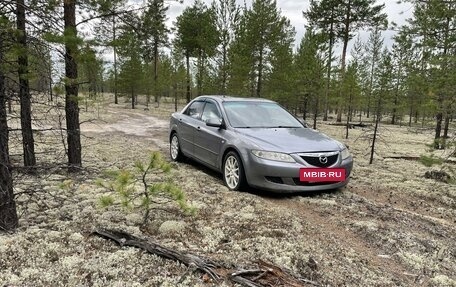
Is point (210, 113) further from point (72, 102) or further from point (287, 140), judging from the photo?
point (72, 102)

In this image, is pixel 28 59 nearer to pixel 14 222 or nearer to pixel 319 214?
pixel 14 222

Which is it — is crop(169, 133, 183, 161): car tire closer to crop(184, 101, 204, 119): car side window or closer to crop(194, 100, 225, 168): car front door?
crop(184, 101, 204, 119): car side window

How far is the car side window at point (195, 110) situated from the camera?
706 cm

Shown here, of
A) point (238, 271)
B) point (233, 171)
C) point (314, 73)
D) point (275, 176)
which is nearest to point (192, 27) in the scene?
point (314, 73)

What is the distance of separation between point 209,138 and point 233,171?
100cm

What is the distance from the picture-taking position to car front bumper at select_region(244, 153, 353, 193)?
4.91 meters


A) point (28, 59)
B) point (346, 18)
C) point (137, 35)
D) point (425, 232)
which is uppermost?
point (346, 18)

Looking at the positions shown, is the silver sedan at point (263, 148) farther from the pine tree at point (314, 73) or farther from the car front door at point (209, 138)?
the pine tree at point (314, 73)

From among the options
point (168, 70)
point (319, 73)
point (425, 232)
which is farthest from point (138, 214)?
point (168, 70)

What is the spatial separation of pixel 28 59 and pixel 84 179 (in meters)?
2.27

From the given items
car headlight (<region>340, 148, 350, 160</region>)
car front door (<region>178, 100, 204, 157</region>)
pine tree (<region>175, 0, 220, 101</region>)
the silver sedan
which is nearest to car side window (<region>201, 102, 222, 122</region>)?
the silver sedan

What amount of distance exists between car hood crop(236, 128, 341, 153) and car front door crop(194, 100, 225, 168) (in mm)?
468

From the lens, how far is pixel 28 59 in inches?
170

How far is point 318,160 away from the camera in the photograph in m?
5.07
